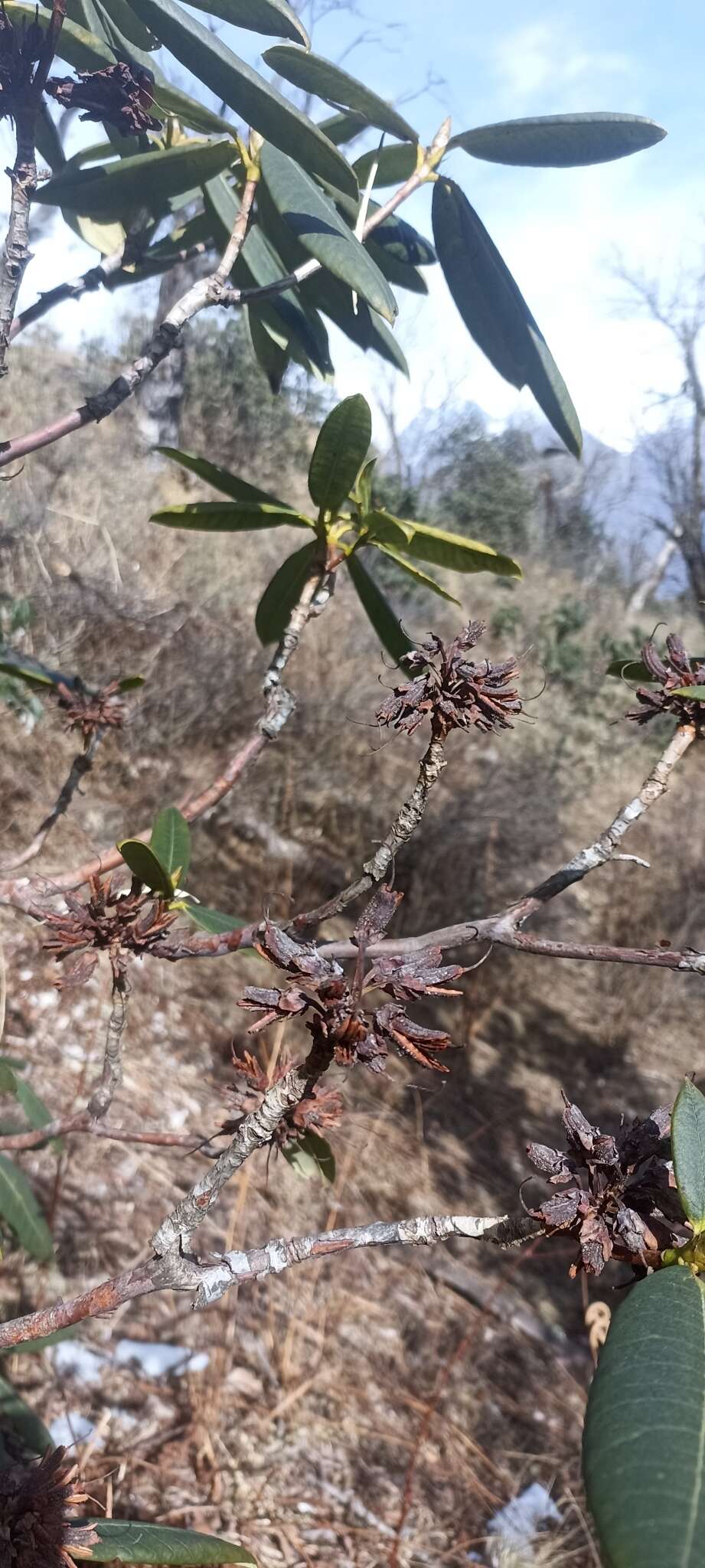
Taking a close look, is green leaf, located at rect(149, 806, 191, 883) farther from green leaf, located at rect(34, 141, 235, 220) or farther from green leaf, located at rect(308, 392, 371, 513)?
green leaf, located at rect(34, 141, 235, 220)

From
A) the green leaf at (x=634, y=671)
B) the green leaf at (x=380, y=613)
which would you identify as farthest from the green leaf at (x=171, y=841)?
the green leaf at (x=634, y=671)

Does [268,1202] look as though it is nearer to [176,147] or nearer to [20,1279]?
[20,1279]

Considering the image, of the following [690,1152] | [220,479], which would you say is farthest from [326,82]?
[690,1152]

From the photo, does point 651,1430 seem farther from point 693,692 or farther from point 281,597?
point 281,597

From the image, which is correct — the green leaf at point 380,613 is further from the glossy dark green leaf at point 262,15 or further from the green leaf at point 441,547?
the glossy dark green leaf at point 262,15

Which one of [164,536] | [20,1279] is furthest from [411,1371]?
[164,536]

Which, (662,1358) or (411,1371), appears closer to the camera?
(662,1358)

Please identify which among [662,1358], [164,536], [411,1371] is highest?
[164,536]
